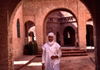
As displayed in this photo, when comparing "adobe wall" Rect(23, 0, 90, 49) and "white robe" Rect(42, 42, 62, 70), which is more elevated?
"adobe wall" Rect(23, 0, 90, 49)

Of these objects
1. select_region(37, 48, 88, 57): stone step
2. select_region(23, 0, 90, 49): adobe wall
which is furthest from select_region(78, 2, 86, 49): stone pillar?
select_region(37, 48, 88, 57): stone step

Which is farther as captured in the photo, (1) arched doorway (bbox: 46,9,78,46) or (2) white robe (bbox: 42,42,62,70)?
(1) arched doorway (bbox: 46,9,78,46)

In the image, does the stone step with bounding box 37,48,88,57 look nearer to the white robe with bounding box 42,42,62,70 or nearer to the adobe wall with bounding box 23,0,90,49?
the adobe wall with bounding box 23,0,90,49

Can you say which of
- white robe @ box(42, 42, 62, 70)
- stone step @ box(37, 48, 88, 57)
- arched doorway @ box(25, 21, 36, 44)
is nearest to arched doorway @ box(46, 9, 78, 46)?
arched doorway @ box(25, 21, 36, 44)

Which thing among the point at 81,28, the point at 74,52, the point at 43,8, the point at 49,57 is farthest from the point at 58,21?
the point at 49,57

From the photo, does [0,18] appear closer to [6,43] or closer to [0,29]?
[0,29]

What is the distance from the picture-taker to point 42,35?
47.3 feet

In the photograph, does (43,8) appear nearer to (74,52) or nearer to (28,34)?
(74,52)

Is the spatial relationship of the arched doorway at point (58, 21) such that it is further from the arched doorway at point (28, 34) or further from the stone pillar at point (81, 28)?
the stone pillar at point (81, 28)

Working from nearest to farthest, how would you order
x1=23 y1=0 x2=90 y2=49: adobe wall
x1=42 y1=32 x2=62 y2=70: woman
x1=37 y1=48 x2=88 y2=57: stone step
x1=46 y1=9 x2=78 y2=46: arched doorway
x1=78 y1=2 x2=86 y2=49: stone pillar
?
x1=42 y1=32 x2=62 y2=70: woman
x1=37 y1=48 x2=88 y2=57: stone step
x1=78 y1=2 x2=86 y2=49: stone pillar
x1=23 y1=0 x2=90 y2=49: adobe wall
x1=46 y1=9 x2=78 y2=46: arched doorway

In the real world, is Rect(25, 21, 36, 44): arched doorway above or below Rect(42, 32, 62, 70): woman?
above

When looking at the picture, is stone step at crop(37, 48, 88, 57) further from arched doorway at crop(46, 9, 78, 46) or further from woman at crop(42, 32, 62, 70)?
arched doorway at crop(46, 9, 78, 46)

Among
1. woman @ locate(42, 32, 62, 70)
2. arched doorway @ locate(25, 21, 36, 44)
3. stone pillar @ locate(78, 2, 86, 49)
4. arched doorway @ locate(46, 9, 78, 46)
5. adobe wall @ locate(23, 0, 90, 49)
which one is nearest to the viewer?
woman @ locate(42, 32, 62, 70)

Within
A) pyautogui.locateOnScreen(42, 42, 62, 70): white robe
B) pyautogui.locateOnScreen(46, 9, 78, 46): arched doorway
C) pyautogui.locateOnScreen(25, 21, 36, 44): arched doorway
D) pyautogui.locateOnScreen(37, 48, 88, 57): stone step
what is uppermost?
pyautogui.locateOnScreen(46, 9, 78, 46): arched doorway
